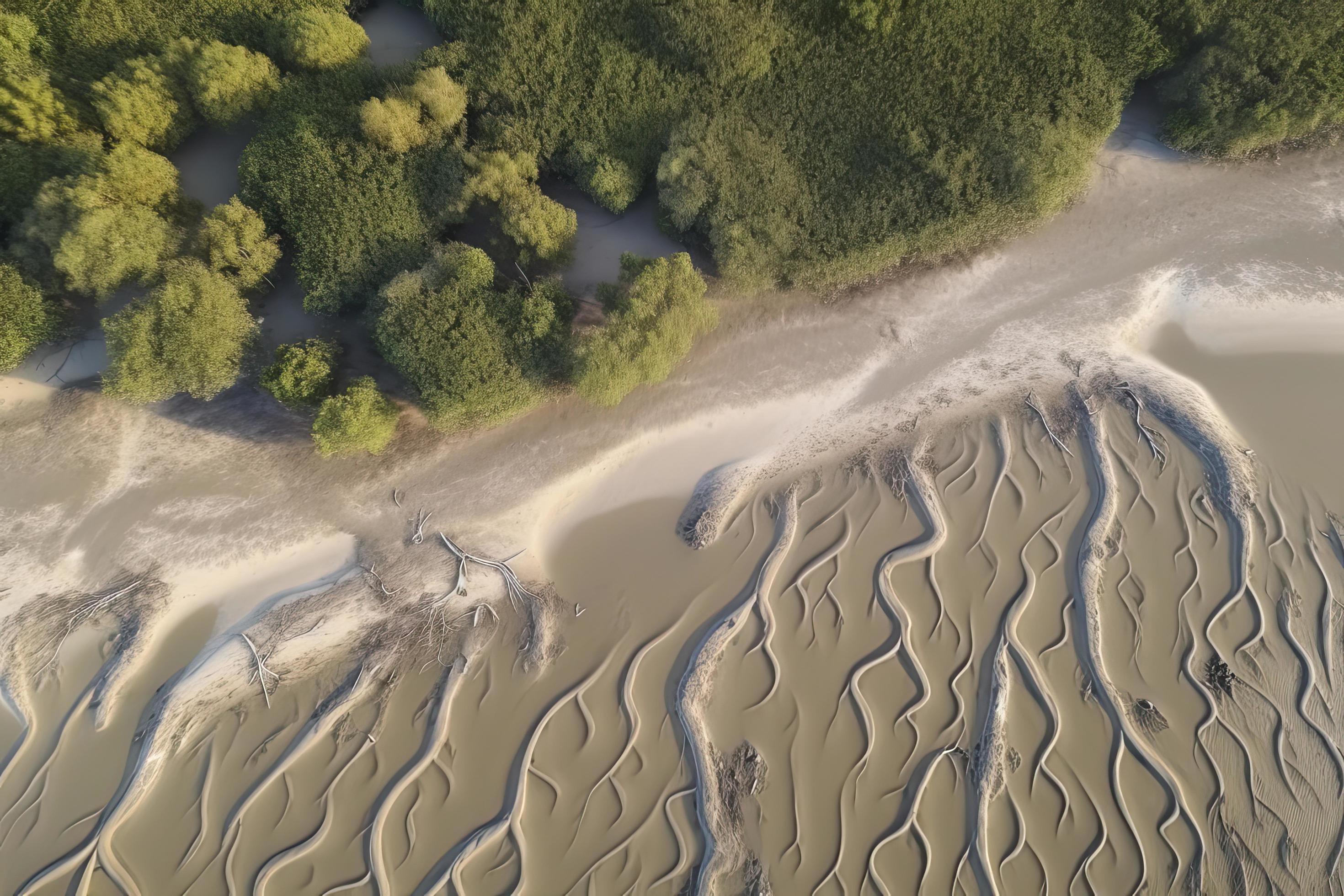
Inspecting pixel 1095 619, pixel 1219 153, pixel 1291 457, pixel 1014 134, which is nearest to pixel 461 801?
pixel 1095 619

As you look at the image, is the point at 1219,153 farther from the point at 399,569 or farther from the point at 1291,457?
the point at 399,569

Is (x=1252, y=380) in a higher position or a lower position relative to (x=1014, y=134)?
lower

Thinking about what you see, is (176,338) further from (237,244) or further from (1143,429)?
(1143,429)

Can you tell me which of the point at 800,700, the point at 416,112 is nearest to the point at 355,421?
the point at 416,112

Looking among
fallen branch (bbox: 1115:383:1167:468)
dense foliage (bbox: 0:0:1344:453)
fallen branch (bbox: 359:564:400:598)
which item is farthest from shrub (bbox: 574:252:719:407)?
fallen branch (bbox: 1115:383:1167:468)

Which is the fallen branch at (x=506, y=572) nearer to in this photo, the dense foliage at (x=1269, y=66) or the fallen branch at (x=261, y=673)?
the fallen branch at (x=261, y=673)
